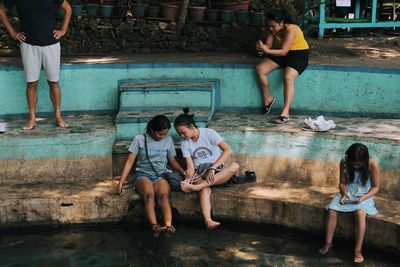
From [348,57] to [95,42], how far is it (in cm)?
405

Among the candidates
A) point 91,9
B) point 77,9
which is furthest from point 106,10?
point 77,9

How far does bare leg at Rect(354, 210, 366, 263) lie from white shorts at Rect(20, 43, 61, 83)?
3.67 metres

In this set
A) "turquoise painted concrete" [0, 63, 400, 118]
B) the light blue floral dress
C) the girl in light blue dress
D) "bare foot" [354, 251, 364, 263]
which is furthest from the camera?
"turquoise painted concrete" [0, 63, 400, 118]

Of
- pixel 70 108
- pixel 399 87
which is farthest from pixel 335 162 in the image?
pixel 70 108

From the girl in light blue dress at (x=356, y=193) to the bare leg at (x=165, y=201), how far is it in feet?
4.65

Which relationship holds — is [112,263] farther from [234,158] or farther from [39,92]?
[39,92]

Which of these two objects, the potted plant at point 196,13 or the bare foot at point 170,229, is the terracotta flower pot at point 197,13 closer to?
the potted plant at point 196,13

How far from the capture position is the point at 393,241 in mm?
5809

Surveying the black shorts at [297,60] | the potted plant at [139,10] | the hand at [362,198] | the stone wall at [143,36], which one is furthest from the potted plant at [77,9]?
the hand at [362,198]

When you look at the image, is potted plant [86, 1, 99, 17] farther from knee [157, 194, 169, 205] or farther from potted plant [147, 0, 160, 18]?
knee [157, 194, 169, 205]

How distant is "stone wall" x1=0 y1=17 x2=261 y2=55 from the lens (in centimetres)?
1052

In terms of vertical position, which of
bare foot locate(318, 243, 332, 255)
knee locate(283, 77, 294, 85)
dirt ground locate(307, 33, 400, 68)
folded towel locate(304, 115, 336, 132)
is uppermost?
dirt ground locate(307, 33, 400, 68)

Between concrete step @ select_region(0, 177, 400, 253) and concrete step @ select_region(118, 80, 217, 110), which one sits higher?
concrete step @ select_region(118, 80, 217, 110)

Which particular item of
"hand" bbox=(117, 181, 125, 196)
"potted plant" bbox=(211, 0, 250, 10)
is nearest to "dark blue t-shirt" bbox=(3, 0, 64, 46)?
"hand" bbox=(117, 181, 125, 196)
